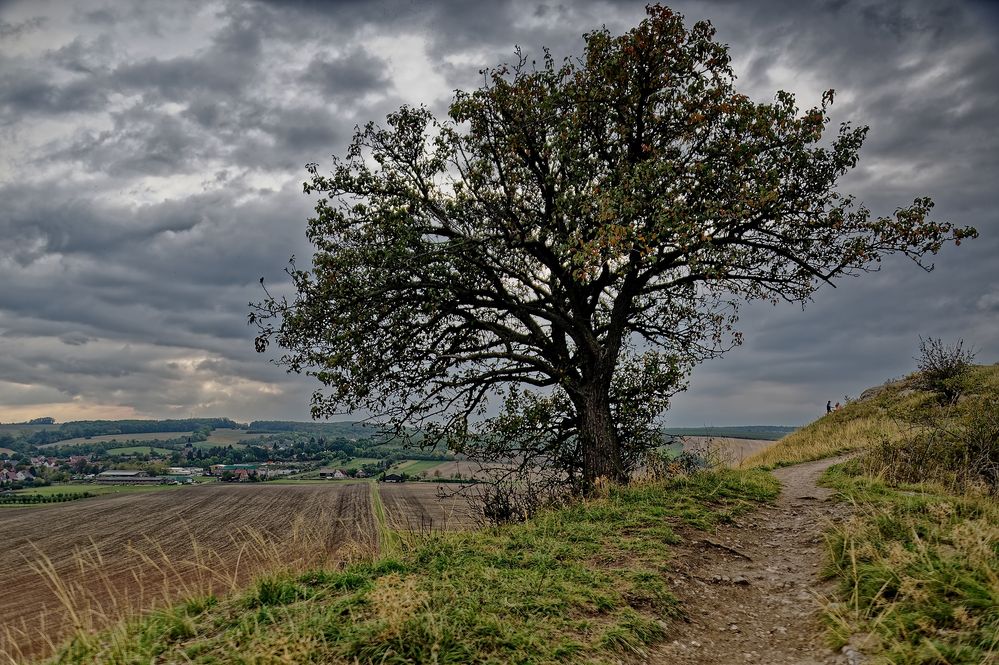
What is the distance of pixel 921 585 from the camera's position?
5699 mm

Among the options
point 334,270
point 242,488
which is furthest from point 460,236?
point 242,488

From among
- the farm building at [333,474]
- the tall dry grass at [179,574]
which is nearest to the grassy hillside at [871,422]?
the tall dry grass at [179,574]

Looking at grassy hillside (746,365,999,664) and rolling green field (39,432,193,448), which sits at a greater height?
grassy hillside (746,365,999,664)

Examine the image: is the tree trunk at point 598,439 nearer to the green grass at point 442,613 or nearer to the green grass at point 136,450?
the green grass at point 442,613

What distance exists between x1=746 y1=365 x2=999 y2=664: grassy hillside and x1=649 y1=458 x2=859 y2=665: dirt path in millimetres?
434

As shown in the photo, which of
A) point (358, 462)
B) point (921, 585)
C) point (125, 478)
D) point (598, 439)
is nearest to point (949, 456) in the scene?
point (598, 439)

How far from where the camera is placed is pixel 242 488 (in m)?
52.8

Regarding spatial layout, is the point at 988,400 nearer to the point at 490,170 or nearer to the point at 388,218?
the point at 490,170

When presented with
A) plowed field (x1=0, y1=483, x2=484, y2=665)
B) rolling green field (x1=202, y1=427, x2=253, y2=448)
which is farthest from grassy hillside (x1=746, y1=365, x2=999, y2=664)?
rolling green field (x1=202, y1=427, x2=253, y2=448)

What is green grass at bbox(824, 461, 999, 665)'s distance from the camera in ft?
15.5

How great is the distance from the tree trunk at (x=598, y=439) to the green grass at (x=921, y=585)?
6231 millimetres

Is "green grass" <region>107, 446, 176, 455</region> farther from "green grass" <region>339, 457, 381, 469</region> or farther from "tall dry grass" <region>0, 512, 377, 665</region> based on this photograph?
"tall dry grass" <region>0, 512, 377, 665</region>

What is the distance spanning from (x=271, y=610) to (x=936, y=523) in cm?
925

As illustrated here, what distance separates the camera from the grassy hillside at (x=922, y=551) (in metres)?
4.89
